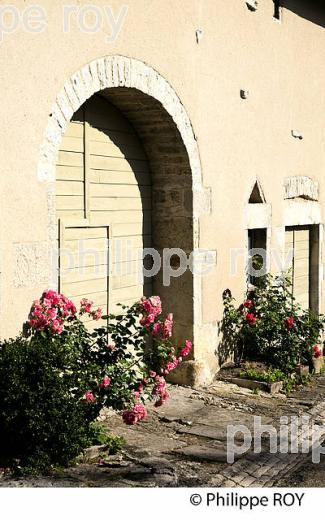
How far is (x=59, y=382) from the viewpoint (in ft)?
14.0

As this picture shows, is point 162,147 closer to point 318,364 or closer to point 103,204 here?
point 103,204

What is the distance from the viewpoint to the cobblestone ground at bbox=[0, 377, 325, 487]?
14.1 ft

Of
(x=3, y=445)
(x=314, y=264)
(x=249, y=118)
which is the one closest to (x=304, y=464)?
(x=3, y=445)

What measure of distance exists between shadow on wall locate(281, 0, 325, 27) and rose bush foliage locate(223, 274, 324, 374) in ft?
10.7

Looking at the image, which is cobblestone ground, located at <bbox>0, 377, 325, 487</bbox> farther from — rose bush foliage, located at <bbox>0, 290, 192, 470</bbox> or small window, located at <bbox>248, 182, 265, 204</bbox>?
small window, located at <bbox>248, 182, 265, 204</bbox>

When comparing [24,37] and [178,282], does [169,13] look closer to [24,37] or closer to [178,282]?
[24,37]

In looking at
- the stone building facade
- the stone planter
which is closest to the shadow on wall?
the stone building facade

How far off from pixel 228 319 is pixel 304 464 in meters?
2.45

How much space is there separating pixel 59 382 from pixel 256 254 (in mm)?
4072

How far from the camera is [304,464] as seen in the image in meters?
4.91

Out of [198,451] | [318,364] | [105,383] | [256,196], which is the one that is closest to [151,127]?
[256,196]

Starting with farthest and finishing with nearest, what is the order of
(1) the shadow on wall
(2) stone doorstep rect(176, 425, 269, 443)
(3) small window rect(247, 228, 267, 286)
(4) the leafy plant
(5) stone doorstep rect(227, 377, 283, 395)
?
(1) the shadow on wall → (3) small window rect(247, 228, 267, 286) → (4) the leafy plant → (5) stone doorstep rect(227, 377, 283, 395) → (2) stone doorstep rect(176, 425, 269, 443)

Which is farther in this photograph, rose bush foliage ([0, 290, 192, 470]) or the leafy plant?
the leafy plant

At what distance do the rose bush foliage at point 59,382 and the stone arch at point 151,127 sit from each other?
471 millimetres
